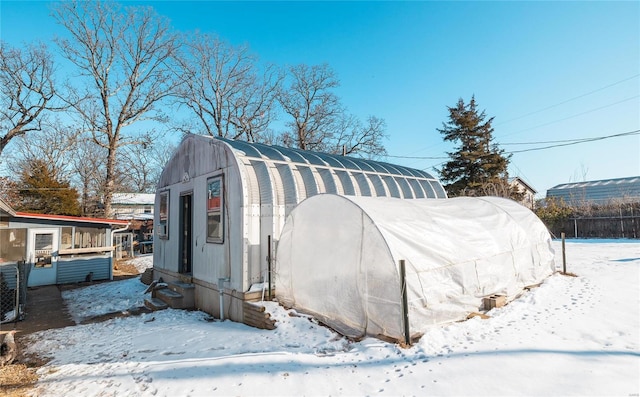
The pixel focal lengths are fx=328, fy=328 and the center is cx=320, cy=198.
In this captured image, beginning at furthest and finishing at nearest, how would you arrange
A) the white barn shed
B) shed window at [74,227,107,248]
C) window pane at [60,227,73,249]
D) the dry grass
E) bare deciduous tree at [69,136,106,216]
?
1. bare deciduous tree at [69,136,106,216]
2. shed window at [74,227,107,248]
3. window pane at [60,227,73,249]
4. the white barn shed
5. the dry grass

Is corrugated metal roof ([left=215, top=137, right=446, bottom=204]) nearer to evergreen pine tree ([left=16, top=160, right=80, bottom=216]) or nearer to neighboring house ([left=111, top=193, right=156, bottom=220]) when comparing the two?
evergreen pine tree ([left=16, top=160, right=80, bottom=216])

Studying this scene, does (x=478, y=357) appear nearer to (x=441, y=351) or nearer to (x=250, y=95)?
(x=441, y=351)

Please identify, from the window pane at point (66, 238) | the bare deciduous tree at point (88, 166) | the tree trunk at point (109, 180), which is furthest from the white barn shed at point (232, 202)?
the bare deciduous tree at point (88, 166)

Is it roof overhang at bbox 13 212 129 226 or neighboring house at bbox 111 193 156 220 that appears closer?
roof overhang at bbox 13 212 129 226

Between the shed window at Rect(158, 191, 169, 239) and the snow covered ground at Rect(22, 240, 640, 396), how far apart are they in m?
A: 4.23

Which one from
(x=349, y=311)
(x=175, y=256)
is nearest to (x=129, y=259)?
(x=175, y=256)

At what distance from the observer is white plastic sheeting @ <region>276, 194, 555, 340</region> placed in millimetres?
4809

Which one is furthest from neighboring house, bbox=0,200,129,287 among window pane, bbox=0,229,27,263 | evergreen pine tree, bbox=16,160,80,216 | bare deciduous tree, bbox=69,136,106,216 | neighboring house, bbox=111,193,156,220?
neighboring house, bbox=111,193,156,220

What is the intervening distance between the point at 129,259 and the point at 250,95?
16.0m

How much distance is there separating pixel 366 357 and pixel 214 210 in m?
5.28

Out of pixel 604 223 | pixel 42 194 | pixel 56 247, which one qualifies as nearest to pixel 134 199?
pixel 42 194

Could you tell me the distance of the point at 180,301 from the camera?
27.7 feet

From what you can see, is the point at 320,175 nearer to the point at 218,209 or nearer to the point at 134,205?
the point at 218,209

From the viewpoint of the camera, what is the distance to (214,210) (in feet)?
26.3
